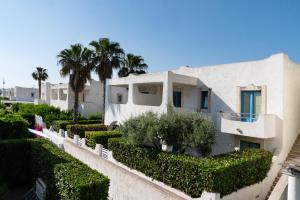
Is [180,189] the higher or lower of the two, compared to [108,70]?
lower

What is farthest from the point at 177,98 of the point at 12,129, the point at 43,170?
the point at 12,129

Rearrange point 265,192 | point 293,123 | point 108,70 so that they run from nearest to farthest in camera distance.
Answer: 1. point 265,192
2. point 293,123
3. point 108,70

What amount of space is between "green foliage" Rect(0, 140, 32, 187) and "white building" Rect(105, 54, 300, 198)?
29.5 feet

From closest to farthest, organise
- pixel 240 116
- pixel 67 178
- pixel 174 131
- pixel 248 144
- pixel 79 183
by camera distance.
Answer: pixel 79 183, pixel 67 178, pixel 174 131, pixel 248 144, pixel 240 116

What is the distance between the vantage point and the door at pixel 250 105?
14504mm

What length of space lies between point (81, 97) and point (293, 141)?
30.7 m

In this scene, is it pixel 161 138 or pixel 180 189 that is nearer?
pixel 180 189

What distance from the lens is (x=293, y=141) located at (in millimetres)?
14336

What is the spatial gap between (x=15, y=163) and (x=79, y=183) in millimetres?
7218

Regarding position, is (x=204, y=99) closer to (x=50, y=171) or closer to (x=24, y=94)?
(x=50, y=171)

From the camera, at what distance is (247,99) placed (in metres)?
15.1

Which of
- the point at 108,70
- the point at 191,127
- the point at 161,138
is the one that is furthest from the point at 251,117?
the point at 108,70

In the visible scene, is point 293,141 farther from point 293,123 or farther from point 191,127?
point 191,127

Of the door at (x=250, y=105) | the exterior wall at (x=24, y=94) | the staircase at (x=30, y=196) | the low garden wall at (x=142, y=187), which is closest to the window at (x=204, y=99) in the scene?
the door at (x=250, y=105)
